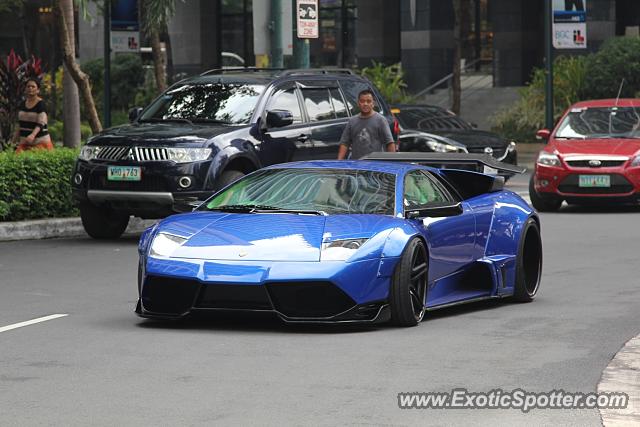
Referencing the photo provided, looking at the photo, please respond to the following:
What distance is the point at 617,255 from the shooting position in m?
15.9

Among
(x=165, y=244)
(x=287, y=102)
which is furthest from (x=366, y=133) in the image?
(x=165, y=244)

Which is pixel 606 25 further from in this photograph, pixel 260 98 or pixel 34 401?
pixel 34 401

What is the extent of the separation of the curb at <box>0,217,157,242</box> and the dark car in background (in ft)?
25.4

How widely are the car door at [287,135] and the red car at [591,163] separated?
487 centimetres

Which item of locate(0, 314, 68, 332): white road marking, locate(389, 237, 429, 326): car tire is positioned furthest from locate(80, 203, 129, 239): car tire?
locate(389, 237, 429, 326): car tire

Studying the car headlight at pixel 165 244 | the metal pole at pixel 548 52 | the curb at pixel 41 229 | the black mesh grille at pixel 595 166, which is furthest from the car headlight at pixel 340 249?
the metal pole at pixel 548 52

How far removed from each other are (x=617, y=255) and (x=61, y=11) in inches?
394

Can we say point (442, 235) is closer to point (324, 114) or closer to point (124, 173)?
point (124, 173)

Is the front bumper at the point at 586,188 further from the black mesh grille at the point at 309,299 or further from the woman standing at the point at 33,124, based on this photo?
the black mesh grille at the point at 309,299

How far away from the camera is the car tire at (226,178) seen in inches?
666

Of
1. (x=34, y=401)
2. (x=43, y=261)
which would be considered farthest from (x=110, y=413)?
(x=43, y=261)

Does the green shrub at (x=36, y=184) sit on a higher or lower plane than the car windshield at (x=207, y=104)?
lower

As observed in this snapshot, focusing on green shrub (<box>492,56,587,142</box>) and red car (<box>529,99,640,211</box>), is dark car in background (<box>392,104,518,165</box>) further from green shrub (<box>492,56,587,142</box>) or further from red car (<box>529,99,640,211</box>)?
green shrub (<box>492,56,587,142</box>)

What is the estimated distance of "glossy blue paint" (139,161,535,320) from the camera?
9961 millimetres
